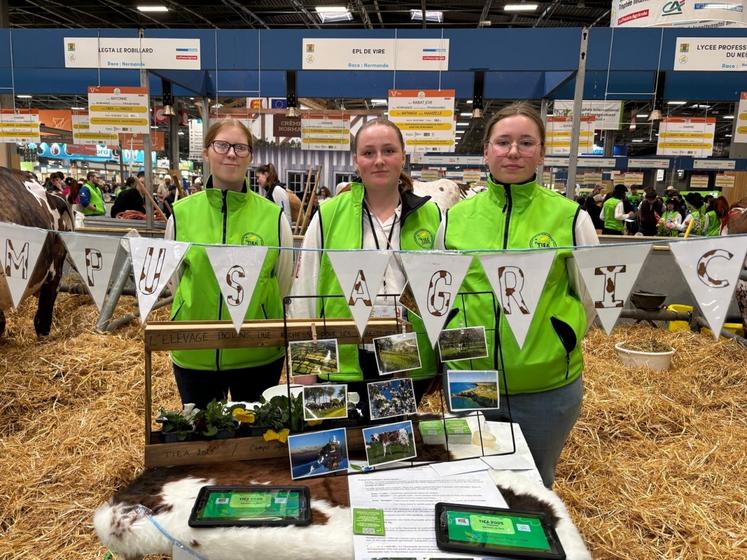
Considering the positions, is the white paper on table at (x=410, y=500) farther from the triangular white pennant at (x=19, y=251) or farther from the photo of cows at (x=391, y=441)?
the triangular white pennant at (x=19, y=251)

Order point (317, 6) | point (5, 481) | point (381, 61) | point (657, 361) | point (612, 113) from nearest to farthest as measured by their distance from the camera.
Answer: point (5, 481) < point (657, 361) < point (381, 61) < point (612, 113) < point (317, 6)

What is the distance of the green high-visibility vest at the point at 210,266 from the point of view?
2074 mm

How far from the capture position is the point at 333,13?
517 inches

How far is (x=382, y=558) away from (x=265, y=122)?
8.45 m

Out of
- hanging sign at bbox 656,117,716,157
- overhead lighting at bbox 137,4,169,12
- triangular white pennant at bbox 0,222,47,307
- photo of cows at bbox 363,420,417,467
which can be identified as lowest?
photo of cows at bbox 363,420,417,467

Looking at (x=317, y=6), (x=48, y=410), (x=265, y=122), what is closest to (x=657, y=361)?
(x=48, y=410)

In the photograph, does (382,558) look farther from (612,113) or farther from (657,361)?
(612,113)

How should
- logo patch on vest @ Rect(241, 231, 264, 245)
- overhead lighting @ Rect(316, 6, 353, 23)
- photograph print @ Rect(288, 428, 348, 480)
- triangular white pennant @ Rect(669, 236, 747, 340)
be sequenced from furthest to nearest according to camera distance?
overhead lighting @ Rect(316, 6, 353, 23), logo patch on vest @ Rect(241, 231, 264, 245), triangular white pennant @ Rect(669, 236, 747, 340), photograph print @ Rect(288, 428, 348, 480)

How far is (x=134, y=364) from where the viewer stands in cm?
412

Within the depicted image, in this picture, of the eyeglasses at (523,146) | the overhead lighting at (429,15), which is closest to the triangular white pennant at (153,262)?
the eyeglasses at (523,146)

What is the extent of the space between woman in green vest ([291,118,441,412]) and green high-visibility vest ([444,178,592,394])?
0.20 meters

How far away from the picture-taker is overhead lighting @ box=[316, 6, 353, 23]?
39.6ft

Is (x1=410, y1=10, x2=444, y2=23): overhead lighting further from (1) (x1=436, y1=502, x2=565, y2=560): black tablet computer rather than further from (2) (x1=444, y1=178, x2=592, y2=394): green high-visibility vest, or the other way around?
(1) (x1=436, y1=502, x2=565, y2=560): black tablet computer

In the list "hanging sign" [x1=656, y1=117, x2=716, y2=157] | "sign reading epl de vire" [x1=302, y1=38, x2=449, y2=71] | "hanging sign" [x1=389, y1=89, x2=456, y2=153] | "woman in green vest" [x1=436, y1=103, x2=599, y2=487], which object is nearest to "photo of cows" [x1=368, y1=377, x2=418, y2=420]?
"woman in green vest" [x1=436, y1=103, x2=599, y2=487]
